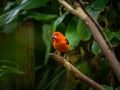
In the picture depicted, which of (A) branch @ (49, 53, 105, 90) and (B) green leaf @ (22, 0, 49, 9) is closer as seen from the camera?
(A) branch @ (49, 53, 105, 90)

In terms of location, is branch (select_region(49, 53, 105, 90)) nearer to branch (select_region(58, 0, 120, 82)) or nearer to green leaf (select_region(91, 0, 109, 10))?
branch (select_region(58, 0, 120, 82))

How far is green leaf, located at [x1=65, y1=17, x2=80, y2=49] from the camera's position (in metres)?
1.06

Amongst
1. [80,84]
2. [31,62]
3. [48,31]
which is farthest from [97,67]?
[31,62]

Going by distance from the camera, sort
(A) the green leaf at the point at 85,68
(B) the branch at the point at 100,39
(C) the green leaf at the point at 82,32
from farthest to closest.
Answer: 1. (A) the green leaf at the point at 85,68
2. (C) the green leaf at the point at 82,32
3. (B) the branch at the point at 100,39

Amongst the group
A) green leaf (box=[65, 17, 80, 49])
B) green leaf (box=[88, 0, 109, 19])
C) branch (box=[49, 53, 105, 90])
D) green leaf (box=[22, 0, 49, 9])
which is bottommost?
green leaf (box=[65, 17, 80, 49])

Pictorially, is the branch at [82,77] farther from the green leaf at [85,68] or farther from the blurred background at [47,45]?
the green leaf at [85,68]

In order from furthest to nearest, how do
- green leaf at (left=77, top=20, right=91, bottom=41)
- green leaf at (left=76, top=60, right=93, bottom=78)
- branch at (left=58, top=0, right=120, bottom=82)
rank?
1. green leaf at (left=76, top=60, right=93, bottom=78)
2. green leaf at (left=77, top=20, right=91, bottom=41)
3. branch at (left=58, top=0, right=120, bottom=82)

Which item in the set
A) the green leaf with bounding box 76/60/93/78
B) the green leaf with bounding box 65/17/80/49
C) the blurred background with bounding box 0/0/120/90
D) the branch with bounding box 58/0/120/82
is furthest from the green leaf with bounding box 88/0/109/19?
the branch with bounding box 58/0/120/82

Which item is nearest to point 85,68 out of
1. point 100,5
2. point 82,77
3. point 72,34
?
point 72,34

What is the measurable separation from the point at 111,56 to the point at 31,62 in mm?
837

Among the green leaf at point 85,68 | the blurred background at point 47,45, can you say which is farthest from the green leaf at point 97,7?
the green leaf at point 85,68

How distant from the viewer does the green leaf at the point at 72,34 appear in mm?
1057

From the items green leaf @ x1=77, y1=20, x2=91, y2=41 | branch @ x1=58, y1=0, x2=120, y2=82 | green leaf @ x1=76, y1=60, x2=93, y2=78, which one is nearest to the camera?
branch @ x1=58, y1=0, x2=120, y2=82

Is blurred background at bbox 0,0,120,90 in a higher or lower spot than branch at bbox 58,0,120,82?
lower
